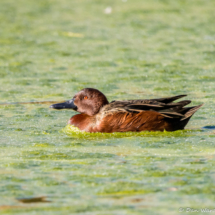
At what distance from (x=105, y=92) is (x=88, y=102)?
6.21 feet

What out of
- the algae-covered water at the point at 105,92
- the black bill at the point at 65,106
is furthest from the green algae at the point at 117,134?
the black bill at the point at 65,106

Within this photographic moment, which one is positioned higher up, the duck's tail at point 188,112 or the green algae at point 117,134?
the duck's tail at point 188,112

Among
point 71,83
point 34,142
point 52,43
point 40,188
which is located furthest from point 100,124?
point 52,43

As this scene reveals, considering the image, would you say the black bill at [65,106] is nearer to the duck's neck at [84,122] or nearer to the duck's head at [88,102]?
the duck's head at [88,102]

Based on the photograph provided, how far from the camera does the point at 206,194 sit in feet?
17.1

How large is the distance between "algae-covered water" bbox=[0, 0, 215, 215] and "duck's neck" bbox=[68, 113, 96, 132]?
16cm

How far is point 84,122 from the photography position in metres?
8.06

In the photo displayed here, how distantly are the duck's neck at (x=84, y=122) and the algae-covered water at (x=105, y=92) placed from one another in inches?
6.1

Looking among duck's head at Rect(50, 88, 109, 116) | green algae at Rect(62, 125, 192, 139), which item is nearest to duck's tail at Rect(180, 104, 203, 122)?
green algae at Rect(62, 125, 192, 139)

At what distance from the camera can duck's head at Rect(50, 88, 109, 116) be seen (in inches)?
328

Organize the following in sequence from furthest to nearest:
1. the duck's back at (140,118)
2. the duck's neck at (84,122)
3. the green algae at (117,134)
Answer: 1. the duck's neck at (84,122)
2. the duck's back at (140,118)
3. the green algae at (117,134)

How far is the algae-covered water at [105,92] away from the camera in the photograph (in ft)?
17.4

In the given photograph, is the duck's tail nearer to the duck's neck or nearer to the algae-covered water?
the algae-covered water

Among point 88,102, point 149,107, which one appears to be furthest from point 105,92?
point 149,107
